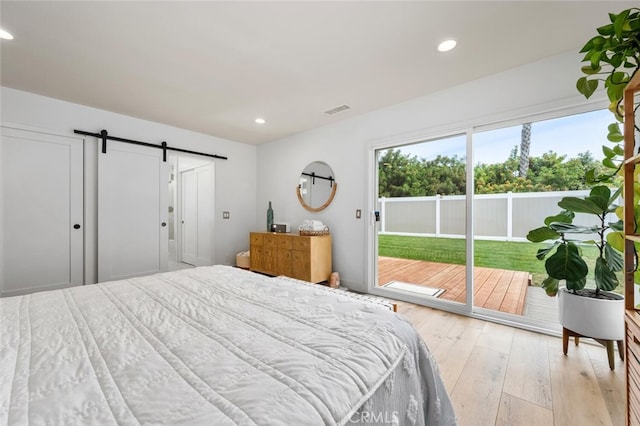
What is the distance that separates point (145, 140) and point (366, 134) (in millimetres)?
3188

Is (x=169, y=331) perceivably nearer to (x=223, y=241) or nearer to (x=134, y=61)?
(x=134, y=61)

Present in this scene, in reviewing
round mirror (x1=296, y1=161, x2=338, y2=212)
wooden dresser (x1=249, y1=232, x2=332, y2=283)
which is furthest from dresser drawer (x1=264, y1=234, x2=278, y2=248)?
round mirror (x1=296, y1=161, x2=338, y2=212)

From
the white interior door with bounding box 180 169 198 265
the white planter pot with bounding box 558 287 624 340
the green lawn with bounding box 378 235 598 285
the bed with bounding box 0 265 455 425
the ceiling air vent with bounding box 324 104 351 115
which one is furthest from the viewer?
the white interior door with bounding box 180 169 198 265

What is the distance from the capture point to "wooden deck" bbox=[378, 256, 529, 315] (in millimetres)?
2596

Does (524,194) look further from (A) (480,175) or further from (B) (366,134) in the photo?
(B) (366,134)

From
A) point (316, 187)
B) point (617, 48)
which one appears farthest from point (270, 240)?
point (617, 48)

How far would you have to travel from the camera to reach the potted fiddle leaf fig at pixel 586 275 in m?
1.70

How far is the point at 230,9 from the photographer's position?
1.72 metres

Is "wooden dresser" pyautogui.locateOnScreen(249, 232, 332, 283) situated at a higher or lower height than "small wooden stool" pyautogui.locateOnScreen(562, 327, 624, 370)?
higher

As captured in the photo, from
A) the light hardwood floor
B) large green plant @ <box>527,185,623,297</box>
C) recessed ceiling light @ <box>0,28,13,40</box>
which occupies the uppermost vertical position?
recessed ceiling light @ <box>0,28,13,40</box>

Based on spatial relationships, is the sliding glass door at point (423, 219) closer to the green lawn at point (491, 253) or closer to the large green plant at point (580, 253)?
the green lawn at point (491, 253)

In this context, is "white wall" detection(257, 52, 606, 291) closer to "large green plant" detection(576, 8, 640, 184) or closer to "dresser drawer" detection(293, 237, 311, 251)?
"dresser drawer" detection(293, 237, 311, 251)

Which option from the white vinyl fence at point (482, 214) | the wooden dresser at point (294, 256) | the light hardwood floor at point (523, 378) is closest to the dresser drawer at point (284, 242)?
the wooden dresser at point (294, 256)

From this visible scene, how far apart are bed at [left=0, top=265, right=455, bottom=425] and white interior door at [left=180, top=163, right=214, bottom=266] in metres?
3.36
